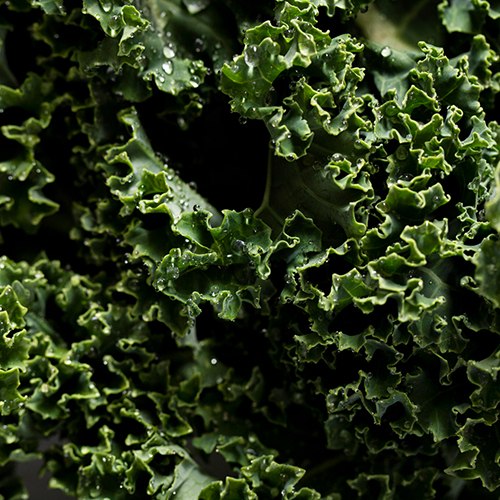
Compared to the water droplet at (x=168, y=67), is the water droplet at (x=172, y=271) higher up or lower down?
lower down

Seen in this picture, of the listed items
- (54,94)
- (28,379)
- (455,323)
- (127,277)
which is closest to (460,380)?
(455,323)

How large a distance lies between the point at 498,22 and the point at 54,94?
1.42 metres

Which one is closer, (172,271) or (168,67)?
(172,271)

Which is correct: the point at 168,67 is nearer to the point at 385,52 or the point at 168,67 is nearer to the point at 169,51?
the point at 169,51

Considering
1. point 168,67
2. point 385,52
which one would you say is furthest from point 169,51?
point 385,52

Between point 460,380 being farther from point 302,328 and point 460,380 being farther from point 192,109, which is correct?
point 192,109

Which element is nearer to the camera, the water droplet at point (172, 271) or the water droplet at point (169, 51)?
the water droplet at point (172, 271)

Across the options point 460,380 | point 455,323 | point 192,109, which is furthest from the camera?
point 192,109

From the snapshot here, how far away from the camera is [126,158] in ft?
6.15

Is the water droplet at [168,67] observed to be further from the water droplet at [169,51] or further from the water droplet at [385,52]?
the water droplet at [385,52]

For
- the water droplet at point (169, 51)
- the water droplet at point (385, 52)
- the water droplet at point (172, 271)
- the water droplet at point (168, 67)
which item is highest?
the water droplet at point (385, 52)

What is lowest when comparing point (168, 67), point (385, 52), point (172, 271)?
point (172, 271)

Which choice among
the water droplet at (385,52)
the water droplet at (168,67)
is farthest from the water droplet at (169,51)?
the water droplet at (385,52)

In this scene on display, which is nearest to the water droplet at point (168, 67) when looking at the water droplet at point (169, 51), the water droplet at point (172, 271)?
the water droplet at point (169, 51)
